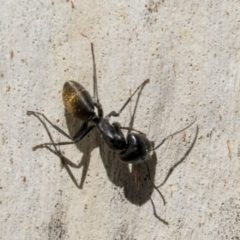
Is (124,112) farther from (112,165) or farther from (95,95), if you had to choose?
(112,165)

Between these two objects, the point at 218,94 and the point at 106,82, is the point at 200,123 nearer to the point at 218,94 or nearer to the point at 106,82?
the point at 218,94

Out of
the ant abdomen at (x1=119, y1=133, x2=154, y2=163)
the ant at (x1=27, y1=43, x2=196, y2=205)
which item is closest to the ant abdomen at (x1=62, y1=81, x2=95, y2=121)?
the ant at (x1=27, y1=43, x2=196, y2=205)

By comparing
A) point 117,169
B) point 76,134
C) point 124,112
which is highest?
point 124,112

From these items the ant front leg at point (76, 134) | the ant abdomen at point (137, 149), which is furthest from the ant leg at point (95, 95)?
the ant abdomen at point (137, 149)

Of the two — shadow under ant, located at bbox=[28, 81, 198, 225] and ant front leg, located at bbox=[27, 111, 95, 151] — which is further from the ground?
ant front leg, located at bbox=[27, 111, 95, 151]

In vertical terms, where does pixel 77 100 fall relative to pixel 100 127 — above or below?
above

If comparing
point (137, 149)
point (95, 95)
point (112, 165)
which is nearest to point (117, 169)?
point (112, 165)

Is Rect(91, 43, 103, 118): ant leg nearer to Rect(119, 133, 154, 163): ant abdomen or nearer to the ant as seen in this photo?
the ant
